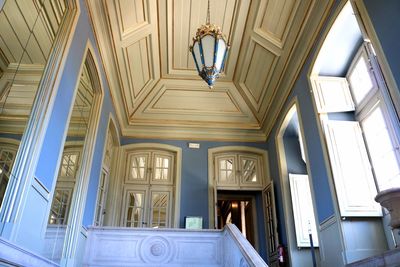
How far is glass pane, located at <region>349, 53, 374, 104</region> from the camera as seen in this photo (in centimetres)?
484

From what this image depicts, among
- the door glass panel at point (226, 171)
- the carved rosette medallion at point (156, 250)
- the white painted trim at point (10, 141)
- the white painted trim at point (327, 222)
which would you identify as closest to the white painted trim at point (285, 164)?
the white painted trim at point (327, 222)

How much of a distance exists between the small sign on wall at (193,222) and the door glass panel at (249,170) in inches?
58.8

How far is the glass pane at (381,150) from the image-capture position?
13.8 feet

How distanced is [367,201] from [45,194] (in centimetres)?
399

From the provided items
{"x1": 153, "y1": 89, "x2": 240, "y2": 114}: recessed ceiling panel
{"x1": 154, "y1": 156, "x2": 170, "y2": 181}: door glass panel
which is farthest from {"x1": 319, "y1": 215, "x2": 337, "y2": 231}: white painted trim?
{"x1": 153, "y1": 89, "x2": 240, "y2": 114}: recessed ceiling panel

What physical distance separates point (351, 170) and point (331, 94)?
128cm

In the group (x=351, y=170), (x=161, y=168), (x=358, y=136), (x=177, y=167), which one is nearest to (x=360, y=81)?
(x=358, y=136)

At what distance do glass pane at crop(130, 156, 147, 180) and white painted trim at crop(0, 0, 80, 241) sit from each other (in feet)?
14.8

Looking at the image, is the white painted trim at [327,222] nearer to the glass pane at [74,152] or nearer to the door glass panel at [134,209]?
the glass pane at [74,152]

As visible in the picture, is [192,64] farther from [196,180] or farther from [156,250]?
[156,250]

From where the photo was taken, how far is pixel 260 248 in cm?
759

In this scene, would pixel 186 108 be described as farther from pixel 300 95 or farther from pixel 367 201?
pixel 367 201

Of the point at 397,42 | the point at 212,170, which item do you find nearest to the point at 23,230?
the point at 397,42

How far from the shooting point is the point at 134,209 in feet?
25.2
